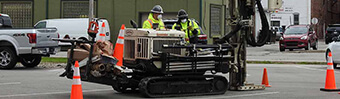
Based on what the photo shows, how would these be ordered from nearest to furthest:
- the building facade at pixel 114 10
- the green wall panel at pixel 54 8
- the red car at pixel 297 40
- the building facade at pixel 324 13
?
the red car at pixel 297 40 < the building facade at pixel 114 10 < the green wall panel at pixel 54 8 < the building facade at pixel 324 13

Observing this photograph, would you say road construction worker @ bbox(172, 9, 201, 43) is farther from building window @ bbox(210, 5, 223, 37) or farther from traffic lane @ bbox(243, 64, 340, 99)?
building window @ bbox(210, 5, 223, 37)

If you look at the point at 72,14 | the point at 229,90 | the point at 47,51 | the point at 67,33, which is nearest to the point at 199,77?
the point at 229,90

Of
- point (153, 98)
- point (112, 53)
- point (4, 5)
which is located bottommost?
point (153, 98)

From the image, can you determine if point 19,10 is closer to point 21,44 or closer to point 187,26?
point 21,44

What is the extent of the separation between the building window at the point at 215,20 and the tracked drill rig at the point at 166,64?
2476 cm

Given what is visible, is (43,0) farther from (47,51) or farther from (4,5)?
(47,51)

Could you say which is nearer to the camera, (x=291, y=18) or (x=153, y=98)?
(x=153, y=98)

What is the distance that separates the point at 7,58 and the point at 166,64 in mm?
9340

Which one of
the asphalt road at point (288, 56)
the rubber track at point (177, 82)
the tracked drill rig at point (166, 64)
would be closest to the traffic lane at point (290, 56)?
the asphalt road at point (288, 56)

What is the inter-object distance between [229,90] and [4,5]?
27610 millimetres

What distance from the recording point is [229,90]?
42.2 feet

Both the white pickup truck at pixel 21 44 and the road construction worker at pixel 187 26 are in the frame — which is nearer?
the road construction worker at pixel 187 26

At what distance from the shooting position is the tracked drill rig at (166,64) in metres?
10.6

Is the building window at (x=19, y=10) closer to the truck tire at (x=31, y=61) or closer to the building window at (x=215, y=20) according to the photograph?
the building window at (x=215, y=20)
